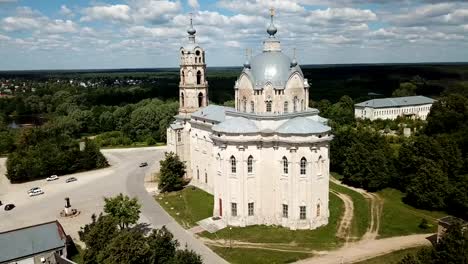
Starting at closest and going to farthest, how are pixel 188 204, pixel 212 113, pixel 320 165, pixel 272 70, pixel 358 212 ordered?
pixel 320 165, pixel 272 70, pixel 358 212, pixel 188 204, pixel 212 113

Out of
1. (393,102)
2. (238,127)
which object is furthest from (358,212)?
(393,102)

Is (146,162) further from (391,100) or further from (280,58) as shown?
(391,100)

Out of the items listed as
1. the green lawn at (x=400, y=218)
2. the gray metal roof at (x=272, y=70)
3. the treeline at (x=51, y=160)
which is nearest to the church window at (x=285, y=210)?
the green lawn at (x=400, y=218)

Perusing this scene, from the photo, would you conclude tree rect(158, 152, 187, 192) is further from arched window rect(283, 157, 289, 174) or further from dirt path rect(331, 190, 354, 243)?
dirt path rect(331, 190, 354, 243)

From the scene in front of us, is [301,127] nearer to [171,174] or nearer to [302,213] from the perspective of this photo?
[302,213]

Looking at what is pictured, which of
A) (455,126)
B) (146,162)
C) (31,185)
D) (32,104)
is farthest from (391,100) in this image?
(32,104)

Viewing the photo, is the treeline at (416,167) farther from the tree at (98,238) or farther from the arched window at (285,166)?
the tree at (98,238)
